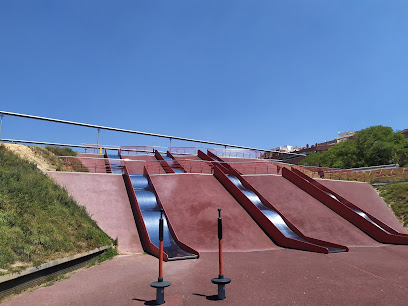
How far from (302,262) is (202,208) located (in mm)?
6552

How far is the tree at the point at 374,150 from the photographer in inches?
1622

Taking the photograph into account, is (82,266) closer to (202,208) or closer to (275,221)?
(202,208)

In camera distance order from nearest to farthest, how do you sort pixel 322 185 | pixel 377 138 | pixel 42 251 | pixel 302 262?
pixel 42 251 → pixel 302 262 → pixel 322 185 → pixel 377 138

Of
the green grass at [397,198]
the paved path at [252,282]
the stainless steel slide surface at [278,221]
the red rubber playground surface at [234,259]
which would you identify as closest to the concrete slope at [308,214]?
the red rubber playground surface at [234,259]

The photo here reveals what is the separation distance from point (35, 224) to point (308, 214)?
13392 mm

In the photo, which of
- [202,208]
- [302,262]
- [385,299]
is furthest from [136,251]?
[385,299]

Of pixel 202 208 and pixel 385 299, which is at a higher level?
pixel 202 208

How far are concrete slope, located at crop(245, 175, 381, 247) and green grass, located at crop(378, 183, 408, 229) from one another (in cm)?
567

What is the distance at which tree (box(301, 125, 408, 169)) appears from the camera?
135ft

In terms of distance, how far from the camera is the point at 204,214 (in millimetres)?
14602

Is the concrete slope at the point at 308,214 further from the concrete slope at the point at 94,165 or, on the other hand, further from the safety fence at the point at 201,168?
the concrete slope at the point at 94,165

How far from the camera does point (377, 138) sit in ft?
143

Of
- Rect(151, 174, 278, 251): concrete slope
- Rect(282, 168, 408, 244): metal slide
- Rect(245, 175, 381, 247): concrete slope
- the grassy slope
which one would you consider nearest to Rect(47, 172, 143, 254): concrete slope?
the grassy slope

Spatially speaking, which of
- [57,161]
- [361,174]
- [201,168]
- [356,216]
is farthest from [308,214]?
[57,161]
